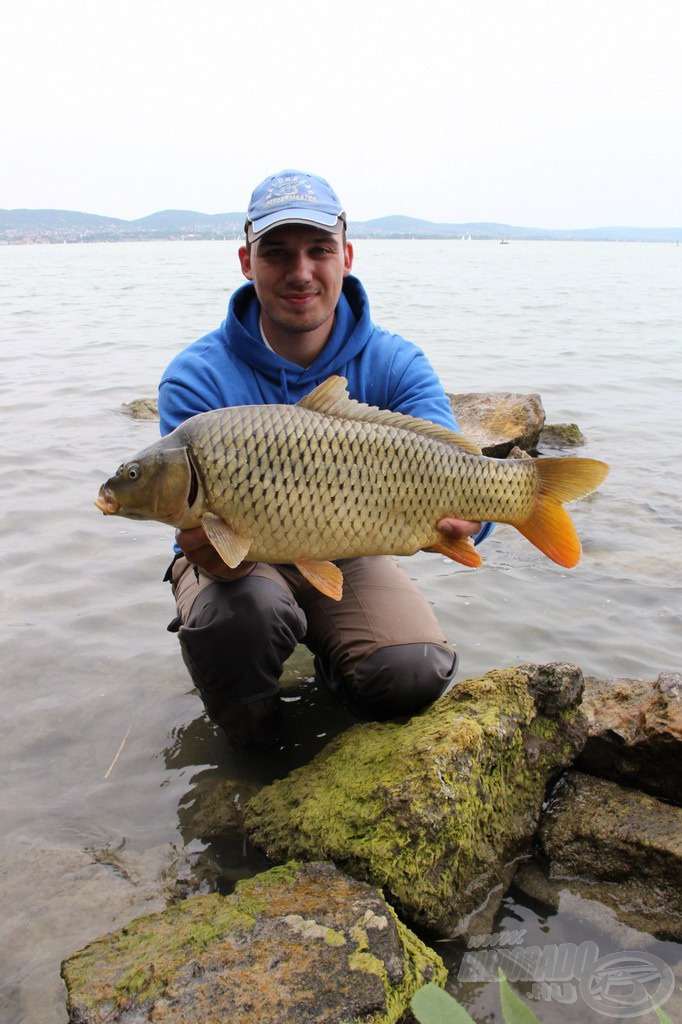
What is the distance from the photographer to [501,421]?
710 cm

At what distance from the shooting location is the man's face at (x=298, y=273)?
314 centimetres

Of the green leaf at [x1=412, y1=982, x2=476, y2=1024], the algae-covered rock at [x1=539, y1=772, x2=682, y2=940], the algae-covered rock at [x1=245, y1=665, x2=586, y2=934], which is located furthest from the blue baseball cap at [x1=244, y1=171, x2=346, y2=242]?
the green leaf at [x1=412, y1=982, x2=476, y2=1024]

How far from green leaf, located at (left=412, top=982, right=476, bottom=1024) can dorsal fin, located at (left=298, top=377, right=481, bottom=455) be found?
1.77m

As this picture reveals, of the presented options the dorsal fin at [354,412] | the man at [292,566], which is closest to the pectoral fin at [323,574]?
the man at [292,566]

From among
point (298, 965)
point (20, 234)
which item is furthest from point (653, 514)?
point (20, 234)

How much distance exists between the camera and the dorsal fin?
2604mm

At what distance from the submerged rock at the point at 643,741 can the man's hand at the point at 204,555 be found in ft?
4.20

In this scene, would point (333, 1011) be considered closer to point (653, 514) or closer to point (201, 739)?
point (201, 739)

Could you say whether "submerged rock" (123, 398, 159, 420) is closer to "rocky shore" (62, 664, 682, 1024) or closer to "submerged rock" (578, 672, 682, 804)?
"rocky shore" (62, 664, 682, 1024)

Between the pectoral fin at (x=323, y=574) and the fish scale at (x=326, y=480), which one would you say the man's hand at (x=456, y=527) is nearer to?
the fish scale at (x=326, y=480)

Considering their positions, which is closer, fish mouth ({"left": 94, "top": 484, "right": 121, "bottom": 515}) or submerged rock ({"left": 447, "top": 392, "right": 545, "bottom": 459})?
fish mouth ({"left": 94, "top": 484, "right": 121, "bottom": 515})

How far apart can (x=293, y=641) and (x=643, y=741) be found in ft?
3.96

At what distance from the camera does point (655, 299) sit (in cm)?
2764

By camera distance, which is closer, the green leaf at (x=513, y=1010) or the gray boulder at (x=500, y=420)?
the green leaf at (x=513, y=1010)
